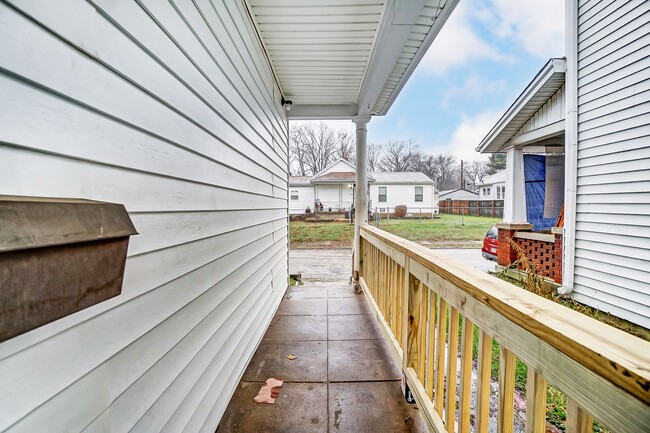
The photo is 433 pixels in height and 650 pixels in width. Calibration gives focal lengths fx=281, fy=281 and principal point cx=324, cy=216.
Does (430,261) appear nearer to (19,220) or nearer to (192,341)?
(192,341)

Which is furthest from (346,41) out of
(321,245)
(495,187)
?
(495,187)

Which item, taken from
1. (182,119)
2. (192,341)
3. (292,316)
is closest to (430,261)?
(192,341)

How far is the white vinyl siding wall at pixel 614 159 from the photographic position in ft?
9.34

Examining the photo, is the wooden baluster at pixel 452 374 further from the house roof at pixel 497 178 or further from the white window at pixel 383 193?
the house roof at pixel 497 178

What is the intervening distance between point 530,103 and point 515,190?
1.44 m

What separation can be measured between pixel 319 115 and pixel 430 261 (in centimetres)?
324

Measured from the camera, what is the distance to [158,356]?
1.05 meters

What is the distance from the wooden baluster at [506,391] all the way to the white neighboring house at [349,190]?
1669 cm

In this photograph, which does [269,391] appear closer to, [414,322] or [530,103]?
[414,322]

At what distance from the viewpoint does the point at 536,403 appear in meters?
0.72

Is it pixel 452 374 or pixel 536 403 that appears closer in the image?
pixel 536 403

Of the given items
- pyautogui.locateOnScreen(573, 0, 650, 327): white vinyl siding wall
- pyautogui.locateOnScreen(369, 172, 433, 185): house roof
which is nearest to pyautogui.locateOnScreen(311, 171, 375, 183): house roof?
pyautogui.locateOnScreen(369, 172, 433, 185): house roof

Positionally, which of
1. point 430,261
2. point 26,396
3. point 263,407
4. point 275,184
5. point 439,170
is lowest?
point 263,407

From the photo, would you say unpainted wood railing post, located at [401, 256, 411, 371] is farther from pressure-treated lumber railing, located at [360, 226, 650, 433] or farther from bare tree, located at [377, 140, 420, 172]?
bare tree, located at [377, 140, 420, 172]
